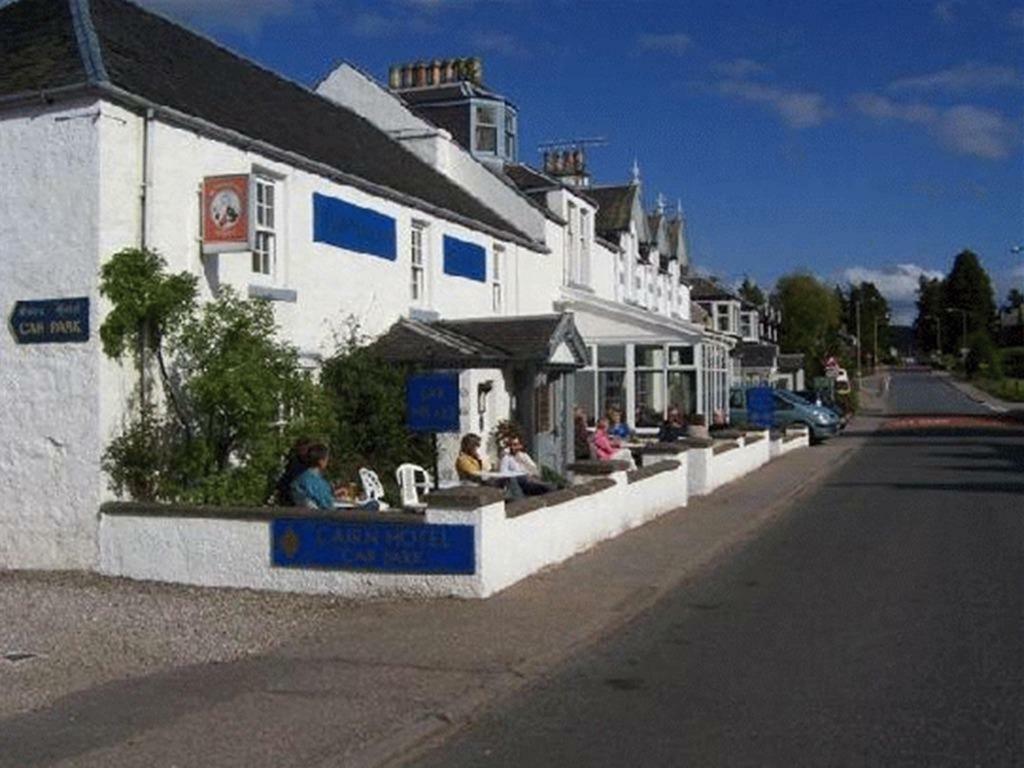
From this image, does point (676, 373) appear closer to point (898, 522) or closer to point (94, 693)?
point (898, 522)

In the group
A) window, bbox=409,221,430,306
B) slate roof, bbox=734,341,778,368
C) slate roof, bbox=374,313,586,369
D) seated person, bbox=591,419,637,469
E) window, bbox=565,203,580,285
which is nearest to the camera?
slate roof, bbox=374,313,586,369

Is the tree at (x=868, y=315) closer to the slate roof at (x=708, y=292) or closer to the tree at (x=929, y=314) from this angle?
the tree at (x=929, y=314)

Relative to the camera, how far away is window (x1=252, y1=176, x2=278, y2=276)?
16672mm

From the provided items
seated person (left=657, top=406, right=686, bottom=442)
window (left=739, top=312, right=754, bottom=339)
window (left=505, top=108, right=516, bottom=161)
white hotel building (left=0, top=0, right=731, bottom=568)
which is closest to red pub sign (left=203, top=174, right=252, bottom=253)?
white hotel building (left=0, top=0, right=731, bottom=568)

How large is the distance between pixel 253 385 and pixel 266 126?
222 inches

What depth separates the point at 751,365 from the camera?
63.9 m

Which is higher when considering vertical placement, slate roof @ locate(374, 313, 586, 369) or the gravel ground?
slate roof @ locate(374, 313, 586, 369)

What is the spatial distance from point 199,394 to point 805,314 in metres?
96.7

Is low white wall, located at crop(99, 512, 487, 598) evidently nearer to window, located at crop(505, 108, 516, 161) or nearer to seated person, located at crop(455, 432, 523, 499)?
seated person, located at crop(455, 432, 523, 499)

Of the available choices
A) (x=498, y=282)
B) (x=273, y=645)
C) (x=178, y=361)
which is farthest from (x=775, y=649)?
(x=498, y=282)

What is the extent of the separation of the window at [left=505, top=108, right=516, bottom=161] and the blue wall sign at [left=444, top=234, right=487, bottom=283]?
37.1 ft

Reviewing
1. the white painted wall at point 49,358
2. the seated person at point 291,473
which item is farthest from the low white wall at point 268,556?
the seated person at point 291,473

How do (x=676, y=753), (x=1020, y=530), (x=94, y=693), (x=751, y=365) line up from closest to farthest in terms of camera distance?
(x=676, y=753) → (x=94, y=693) → (x=1020, y=530) → (x=751, y=365)

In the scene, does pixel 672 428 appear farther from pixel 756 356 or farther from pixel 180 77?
pixel 756 356
